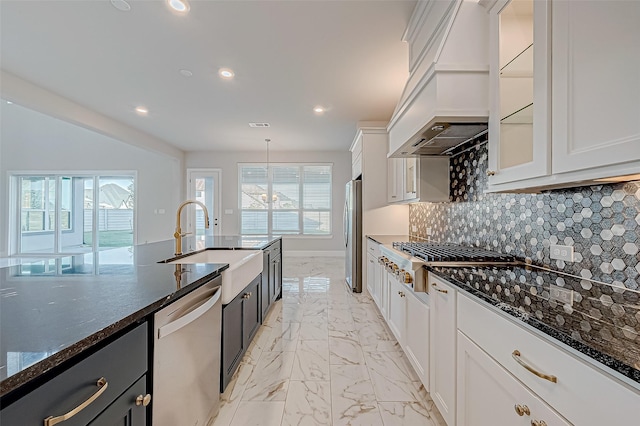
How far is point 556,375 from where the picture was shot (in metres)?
0.77

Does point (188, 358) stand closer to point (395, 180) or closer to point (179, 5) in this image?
point (179, 5)

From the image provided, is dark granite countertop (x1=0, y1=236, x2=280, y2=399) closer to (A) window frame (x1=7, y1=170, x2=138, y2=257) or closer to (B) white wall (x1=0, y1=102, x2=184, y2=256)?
(B) white wall (x1=0, y1=102, x2=184, y2=256)

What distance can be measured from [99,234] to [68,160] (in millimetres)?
1931

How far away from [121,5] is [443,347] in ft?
10.4

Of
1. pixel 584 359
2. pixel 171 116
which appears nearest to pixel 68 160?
pixel 171 116

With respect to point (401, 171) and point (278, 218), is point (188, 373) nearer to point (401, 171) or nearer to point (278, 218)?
point (401, 171)

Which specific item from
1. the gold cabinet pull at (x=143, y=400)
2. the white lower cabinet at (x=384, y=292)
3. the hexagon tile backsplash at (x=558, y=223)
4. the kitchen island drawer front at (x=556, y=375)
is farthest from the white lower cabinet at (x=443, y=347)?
the gold cabinet pull at (x=143, y=400)

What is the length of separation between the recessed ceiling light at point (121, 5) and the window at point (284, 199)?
16.8 feet

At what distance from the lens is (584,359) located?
69 cm

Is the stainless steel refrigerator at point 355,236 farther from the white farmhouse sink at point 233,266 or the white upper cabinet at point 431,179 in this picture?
the white farmhouse sink at point 233,266

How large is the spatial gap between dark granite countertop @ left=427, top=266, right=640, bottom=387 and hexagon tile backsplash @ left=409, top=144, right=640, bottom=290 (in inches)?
3.6

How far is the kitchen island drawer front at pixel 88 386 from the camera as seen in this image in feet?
1.87

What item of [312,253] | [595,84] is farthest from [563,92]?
[312,253]

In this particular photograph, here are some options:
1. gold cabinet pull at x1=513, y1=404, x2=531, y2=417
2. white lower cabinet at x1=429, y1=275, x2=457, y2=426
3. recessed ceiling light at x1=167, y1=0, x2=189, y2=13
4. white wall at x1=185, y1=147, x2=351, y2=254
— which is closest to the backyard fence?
white wall at x1=185, y1=147, x2=351, y2=254
